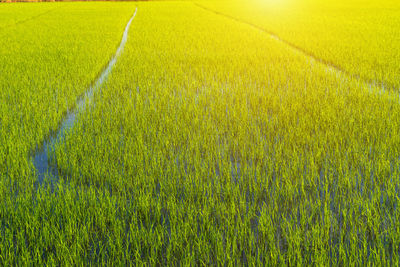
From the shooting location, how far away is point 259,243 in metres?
1.80

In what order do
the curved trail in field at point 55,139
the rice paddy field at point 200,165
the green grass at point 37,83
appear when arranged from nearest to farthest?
the rice paddy field at point 200,165
the curved trail in field at point 55,139
the green grass at point 37,83

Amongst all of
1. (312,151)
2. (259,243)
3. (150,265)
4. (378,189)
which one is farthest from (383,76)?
(150,265)

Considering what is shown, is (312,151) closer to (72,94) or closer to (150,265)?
(150,265)

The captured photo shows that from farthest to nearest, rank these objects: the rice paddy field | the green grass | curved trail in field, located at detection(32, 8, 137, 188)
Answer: the green grass
curved trail in field, located at detection(32, 8, 137, 188)
the rice paddy field

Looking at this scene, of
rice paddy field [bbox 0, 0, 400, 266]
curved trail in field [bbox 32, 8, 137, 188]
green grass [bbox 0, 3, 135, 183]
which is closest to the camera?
rice paddy field [bbox 0, 0, 400, 266]

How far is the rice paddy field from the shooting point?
5.73 ft

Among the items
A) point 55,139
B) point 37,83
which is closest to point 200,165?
point 55,139

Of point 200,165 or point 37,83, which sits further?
point 37,83

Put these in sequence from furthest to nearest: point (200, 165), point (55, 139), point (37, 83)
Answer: point (37, 83), point (55, 139), point (200, 165)

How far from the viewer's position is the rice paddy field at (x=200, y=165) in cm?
175

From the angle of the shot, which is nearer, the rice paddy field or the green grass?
the rice paddy field

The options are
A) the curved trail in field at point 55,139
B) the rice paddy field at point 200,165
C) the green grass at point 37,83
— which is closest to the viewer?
the rice paddy field at point 200,165

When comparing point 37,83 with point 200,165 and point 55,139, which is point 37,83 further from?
point 200,165

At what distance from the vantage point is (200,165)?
8.82 feet
